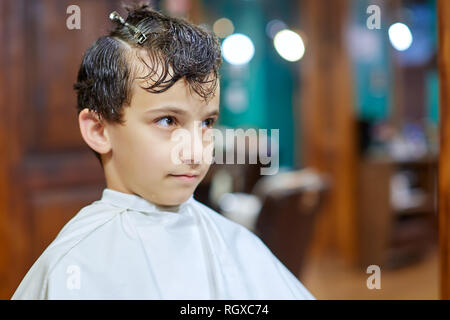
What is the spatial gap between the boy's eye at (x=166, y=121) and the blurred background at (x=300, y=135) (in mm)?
236

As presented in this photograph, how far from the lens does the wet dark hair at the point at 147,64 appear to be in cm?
78

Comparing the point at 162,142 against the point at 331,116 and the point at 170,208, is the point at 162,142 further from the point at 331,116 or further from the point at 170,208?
the point at 331,116

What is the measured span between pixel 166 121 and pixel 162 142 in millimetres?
34

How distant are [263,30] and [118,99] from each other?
19.2ft

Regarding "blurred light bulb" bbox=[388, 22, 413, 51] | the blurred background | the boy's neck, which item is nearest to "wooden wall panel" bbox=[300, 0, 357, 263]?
the blurred background

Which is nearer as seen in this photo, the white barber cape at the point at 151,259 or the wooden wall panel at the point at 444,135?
the white barber cape at the point at 151,259

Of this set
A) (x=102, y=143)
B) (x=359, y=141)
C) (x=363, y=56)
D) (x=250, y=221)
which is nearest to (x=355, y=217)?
(x=359, y=141)

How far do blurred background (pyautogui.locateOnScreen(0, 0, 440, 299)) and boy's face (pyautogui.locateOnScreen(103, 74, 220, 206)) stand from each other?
0.22m

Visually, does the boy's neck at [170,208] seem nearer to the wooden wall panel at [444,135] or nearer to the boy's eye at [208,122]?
the boy's eye at [208,122]

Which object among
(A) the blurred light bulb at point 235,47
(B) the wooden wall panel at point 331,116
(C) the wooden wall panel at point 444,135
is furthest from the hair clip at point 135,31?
(B) the wooden wall panel at point 331,116

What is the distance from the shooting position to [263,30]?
640cm

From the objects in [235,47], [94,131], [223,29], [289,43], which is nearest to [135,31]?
[94,131]

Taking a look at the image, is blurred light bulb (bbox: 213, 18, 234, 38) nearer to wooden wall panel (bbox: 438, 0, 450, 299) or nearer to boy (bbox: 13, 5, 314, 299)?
boy (bbox: 13, 5, 314, 299)

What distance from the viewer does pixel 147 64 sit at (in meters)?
0.78
